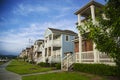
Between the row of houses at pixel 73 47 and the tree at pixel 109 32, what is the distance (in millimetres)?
5485

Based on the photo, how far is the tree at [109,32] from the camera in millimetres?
8547

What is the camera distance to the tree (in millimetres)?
8547

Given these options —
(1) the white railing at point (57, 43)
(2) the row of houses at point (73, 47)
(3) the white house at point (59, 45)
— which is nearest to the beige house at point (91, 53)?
(2) the row of houses at point (73, 47)

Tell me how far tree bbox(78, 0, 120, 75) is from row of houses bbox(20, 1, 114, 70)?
5.49 meters

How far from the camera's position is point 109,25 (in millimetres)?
9578

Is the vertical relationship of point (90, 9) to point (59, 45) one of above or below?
above

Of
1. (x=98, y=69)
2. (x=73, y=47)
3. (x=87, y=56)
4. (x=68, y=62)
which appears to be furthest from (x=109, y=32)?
(x=73, y=47)

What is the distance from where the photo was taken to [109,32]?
938 centimetres

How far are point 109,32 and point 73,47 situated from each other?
27578 millimetres

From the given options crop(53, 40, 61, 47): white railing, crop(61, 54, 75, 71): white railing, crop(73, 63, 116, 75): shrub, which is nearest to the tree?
crop(73, 63, 116, 75): shrub

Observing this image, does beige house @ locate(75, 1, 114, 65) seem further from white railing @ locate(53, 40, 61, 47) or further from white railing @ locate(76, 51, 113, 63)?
white railing @ locate(53, 40, 61, 47)

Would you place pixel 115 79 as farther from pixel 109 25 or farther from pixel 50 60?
pixel 50 60

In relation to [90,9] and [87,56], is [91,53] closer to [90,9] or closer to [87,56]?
[87,56]

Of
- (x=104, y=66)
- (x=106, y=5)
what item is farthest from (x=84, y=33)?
(x=104, y=66)
